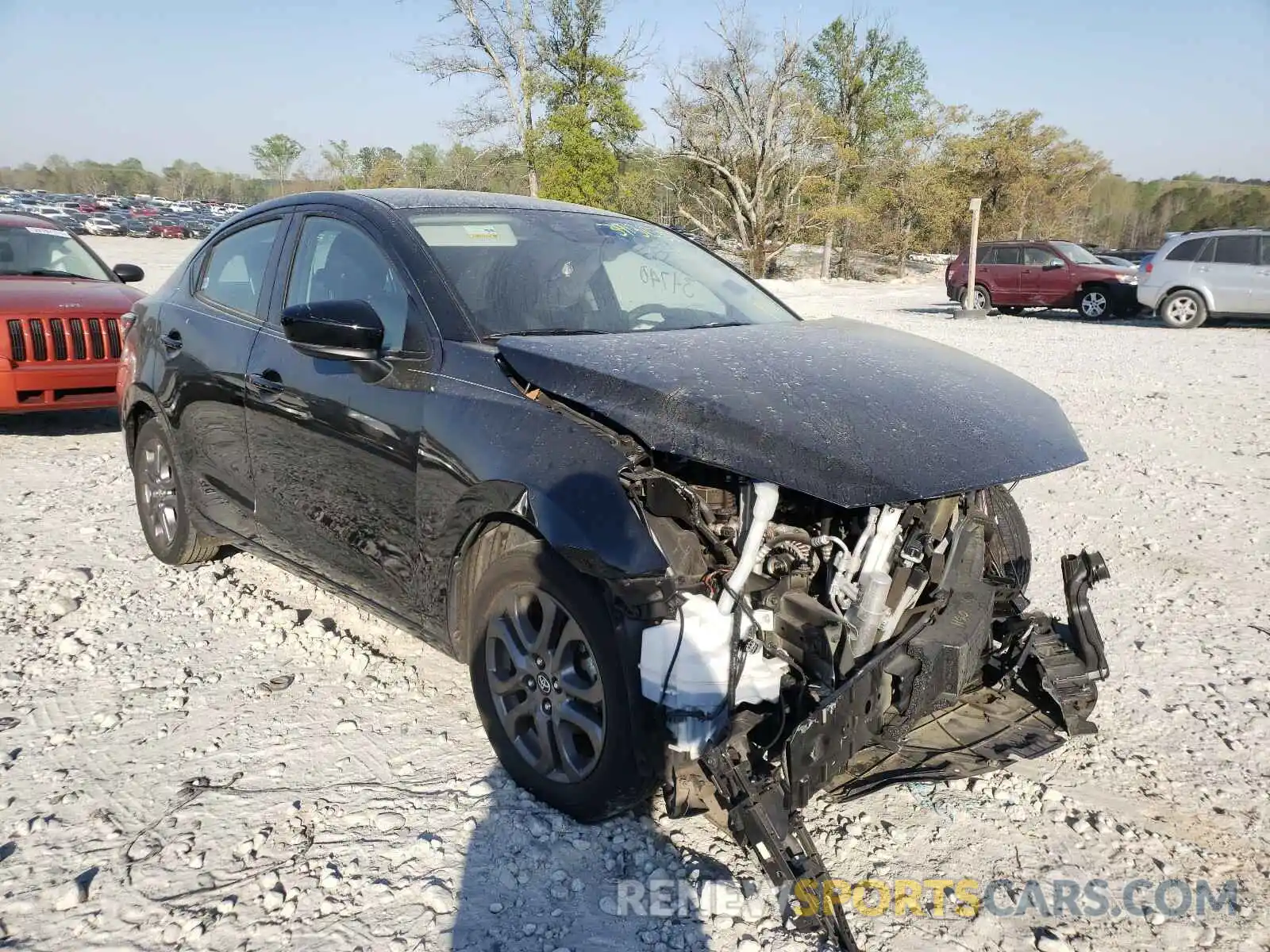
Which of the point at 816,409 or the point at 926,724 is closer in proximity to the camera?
the point at 816,409

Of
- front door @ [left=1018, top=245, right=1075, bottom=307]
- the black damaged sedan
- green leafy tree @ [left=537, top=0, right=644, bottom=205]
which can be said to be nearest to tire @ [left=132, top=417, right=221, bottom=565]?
the black damaged sedan

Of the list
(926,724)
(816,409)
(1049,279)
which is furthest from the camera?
(1049,279)

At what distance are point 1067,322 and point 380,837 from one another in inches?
727

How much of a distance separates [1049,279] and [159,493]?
18708 millimetres

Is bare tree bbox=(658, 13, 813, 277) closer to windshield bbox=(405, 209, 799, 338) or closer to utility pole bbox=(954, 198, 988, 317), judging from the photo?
utility pole bbox=(954, 198, 988, 317)

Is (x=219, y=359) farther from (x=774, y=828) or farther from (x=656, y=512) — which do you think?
(x=774, y=828)

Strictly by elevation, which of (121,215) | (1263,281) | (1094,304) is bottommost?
(1094,304)

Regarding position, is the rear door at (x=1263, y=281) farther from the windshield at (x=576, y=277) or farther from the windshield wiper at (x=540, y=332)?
the windshield wiper at (x=540, y=332)

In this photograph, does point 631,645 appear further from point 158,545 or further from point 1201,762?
point 158,545

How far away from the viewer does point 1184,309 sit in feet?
53.8

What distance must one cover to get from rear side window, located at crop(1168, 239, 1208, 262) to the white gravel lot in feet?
44.6

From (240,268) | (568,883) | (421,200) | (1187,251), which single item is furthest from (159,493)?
(1187,251)

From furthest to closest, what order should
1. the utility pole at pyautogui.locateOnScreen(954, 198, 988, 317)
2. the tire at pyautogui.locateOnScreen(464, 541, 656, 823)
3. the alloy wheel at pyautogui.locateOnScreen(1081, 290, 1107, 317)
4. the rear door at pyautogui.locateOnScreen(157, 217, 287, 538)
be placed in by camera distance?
the utility pole at pyautogui.locateOnScreen(954, 198, 988, 317) < the alloy wheel at pyautogui.locateOnScreen(1081, 290, 1107, 317) < the rear door at pyautogui.locateOnScreen(157, 217, 287, 538) < the tire at pyautogui.locateOnScreen(464, 541, 656, 823)

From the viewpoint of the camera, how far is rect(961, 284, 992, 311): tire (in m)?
20.0
